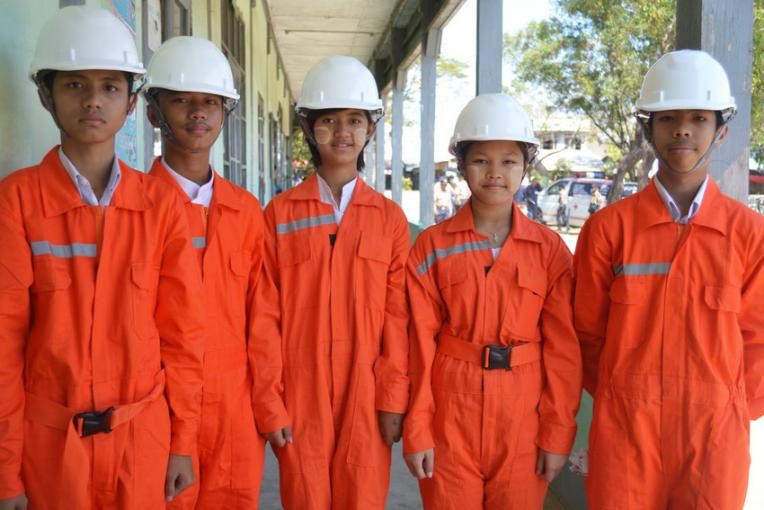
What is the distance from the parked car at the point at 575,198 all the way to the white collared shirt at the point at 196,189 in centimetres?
2057

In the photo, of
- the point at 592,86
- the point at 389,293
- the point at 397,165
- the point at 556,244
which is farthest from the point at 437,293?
the point at 592,86

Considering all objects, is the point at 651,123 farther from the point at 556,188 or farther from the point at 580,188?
the point at 556,188

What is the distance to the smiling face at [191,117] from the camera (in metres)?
2.41

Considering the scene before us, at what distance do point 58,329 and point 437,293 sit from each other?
1.21m

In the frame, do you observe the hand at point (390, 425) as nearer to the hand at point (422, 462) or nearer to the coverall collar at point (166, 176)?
the hand at point (422, 462)

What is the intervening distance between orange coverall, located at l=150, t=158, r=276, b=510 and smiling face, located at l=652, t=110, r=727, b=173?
1.35m

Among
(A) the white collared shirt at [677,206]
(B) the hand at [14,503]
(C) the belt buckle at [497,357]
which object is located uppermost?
(A) the white collared shirt at [677,206]

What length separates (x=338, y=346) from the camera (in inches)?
94.6

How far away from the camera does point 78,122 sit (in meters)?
1.95

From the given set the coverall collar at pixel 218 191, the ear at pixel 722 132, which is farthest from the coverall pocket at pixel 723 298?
the coverall collar at pixel 218 191

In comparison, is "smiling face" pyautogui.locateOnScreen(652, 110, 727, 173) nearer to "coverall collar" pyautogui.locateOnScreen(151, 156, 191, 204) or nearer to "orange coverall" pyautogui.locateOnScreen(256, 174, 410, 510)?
"orange coverall" pyautogui.locateOnScreen(256, 174, 410, 510)

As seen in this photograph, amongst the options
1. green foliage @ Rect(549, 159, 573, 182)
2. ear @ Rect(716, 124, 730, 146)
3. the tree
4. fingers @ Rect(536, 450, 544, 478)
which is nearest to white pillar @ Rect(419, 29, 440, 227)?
the tree

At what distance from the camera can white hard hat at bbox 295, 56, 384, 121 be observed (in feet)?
8.43

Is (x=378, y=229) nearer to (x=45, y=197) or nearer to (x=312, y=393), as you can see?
(x=312, y=393)
